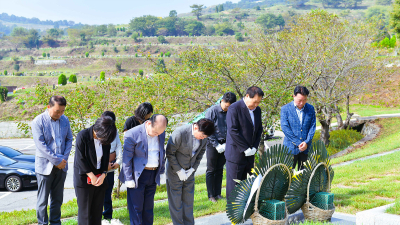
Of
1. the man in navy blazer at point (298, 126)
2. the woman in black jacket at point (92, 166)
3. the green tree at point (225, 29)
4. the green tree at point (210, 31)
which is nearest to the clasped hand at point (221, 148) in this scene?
the man in navy blazer at point (298, 126)

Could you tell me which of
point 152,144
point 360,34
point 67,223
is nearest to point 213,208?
point 152,144

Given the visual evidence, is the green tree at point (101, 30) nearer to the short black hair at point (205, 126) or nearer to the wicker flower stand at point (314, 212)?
the short black hair at point (205, 126)

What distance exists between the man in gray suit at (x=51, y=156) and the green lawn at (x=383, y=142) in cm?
895

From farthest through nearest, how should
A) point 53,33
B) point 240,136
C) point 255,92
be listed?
point 53,33 → point 240,136 → point 255,92

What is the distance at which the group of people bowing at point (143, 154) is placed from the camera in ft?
13.0

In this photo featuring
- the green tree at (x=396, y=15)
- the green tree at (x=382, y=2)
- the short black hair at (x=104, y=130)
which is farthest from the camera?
the green tree at (x=382, y=2)

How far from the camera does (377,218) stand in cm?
403

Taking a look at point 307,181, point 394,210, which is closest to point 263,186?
point 307,181

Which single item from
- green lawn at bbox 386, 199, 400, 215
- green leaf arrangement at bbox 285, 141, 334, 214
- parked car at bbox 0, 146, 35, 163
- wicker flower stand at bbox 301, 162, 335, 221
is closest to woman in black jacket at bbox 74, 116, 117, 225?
green leaf arrangement at bbox 285, 141, 334, 214

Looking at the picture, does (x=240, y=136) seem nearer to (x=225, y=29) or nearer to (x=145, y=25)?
(x=225, y=29)

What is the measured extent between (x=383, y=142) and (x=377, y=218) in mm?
11422

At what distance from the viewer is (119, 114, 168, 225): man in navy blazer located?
4188mm

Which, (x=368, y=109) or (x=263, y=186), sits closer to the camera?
(x=263, y=186)

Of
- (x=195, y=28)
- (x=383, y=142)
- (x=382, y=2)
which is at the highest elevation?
(x=382, y=2)
